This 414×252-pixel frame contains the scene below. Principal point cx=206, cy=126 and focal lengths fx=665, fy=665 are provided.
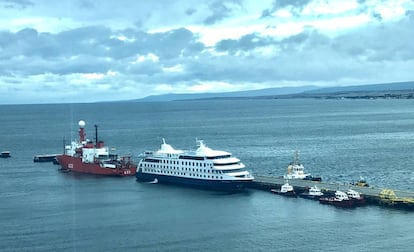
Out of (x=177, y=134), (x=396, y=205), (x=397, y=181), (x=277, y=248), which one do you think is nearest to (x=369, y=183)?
(x=397, y=181)

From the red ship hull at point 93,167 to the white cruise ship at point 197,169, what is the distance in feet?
11.2

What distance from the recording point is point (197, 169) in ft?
200

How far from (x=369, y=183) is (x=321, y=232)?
65.9 ft

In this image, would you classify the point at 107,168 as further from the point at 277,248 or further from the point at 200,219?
the point at 277,248

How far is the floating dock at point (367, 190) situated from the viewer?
47.7 meters

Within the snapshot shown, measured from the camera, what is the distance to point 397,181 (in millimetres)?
60469

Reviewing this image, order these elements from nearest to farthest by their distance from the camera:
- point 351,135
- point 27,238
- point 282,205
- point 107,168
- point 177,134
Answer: point 27,238 → point 282,205 → point 107,168 → point 351,135 → point 177,134

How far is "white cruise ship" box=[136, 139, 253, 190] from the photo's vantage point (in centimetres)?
5834

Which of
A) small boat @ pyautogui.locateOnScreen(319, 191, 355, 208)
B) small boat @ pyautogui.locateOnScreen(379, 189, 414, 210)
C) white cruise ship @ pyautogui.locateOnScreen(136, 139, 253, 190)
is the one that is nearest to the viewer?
small boat @ pyautogui.locateOnScreen(379, 189, 414, 210)

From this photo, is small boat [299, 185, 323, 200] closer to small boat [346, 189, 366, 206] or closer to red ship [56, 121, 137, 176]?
small boat [346, 189, 366, 206]

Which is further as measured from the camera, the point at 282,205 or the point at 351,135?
the point at 351,135

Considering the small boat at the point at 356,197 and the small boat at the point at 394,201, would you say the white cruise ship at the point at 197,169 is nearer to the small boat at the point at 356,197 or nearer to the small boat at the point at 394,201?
the small boat at the point at 356,197

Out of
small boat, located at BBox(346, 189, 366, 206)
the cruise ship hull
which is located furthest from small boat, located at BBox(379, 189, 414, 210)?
the cruise ship hull

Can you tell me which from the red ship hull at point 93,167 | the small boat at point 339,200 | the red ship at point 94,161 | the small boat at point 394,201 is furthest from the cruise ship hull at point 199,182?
the small boat at point 394,201
